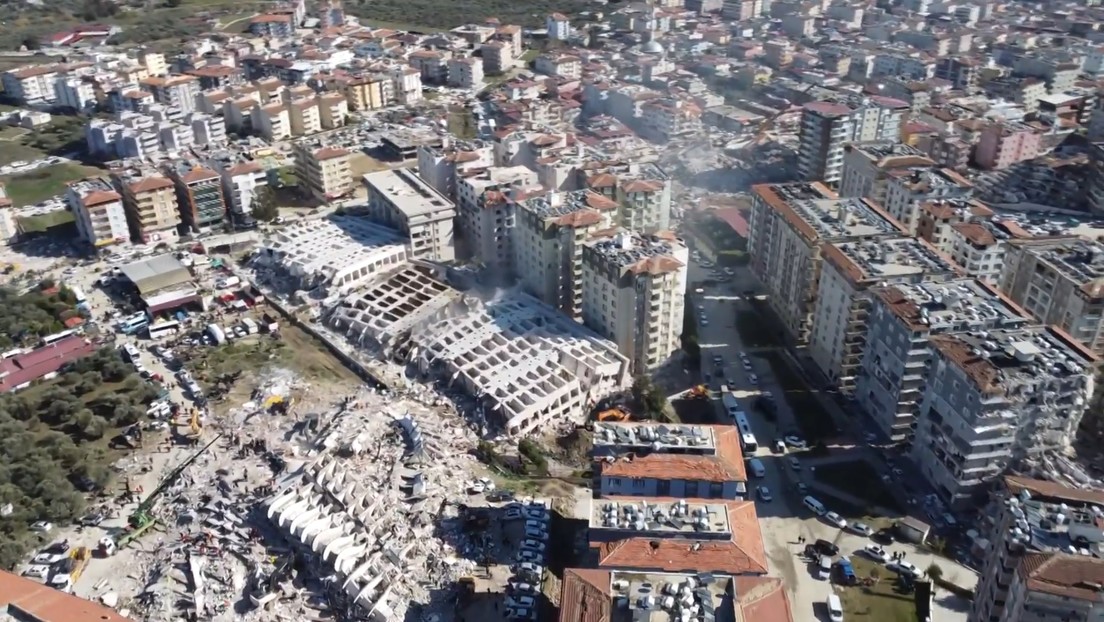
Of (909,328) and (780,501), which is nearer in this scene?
(780,501)

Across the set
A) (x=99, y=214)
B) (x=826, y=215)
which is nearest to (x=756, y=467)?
(x=826, y=215)

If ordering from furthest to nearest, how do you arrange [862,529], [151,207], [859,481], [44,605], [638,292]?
[151,207] → [638,292] → [859,481] → [862,529] → [44,605]

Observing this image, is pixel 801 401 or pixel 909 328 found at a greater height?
pixel 909 328

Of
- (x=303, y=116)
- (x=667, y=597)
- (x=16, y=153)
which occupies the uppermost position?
(x=667, y=597)

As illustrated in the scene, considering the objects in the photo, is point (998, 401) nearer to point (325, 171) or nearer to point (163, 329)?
point (163, 329)

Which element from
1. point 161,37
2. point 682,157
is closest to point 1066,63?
point 682,157

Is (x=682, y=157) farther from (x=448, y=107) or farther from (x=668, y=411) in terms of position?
(x=668, y=411)

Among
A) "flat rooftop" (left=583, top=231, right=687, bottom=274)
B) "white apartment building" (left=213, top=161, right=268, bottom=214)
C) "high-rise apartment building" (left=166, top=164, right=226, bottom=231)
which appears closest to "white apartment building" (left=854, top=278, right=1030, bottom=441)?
"flat rooftop" (left=583, top=231, right=687, bottom=274)
